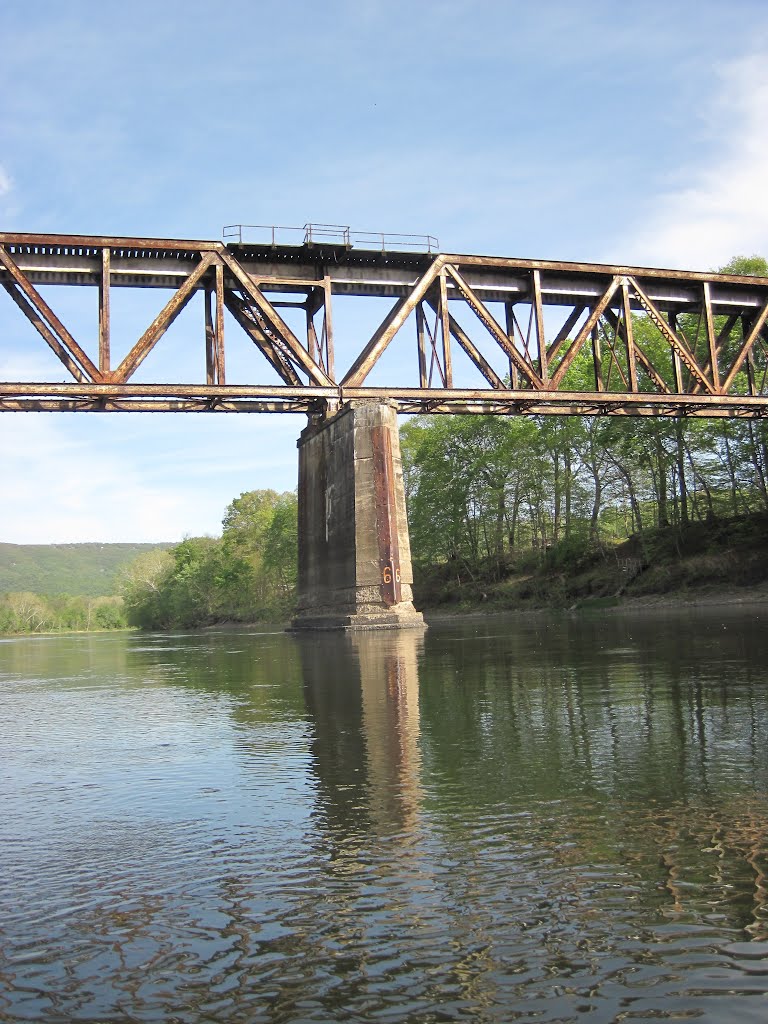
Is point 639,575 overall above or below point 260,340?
below

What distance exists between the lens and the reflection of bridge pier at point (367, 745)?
12.3 feet

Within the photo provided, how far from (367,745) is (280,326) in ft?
74.0

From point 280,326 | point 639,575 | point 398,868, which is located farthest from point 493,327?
point 398,868

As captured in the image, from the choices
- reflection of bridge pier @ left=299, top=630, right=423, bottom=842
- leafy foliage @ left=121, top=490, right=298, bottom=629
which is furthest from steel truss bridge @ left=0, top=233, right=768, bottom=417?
leafy foliage @ left=121, top=490, right=298, bottom=629

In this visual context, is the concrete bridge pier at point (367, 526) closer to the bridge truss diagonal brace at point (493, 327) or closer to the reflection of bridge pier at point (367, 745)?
the bridge truss diagonal brace at point (493, 327)

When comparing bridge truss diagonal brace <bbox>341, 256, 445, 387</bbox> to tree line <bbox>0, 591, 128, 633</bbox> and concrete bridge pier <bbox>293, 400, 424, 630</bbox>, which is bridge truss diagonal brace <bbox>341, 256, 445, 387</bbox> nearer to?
concrete bridge pier <bbox>293, 400, 424, 630</bbox>

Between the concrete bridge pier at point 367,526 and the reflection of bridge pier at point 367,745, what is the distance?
39.7 ft

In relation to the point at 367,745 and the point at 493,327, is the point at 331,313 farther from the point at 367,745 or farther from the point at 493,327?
the point at 367,745

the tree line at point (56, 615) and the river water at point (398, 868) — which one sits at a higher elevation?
the river water at point (398, 868)

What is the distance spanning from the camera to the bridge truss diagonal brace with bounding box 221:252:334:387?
26.7 m

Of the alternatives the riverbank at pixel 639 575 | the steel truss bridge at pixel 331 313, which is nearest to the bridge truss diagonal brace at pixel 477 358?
the steel truss bridge at pixel 331 313

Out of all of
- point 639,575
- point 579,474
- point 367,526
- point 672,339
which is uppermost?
point 672,339

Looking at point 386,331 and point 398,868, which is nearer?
point 398,868

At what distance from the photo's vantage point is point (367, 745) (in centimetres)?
554
